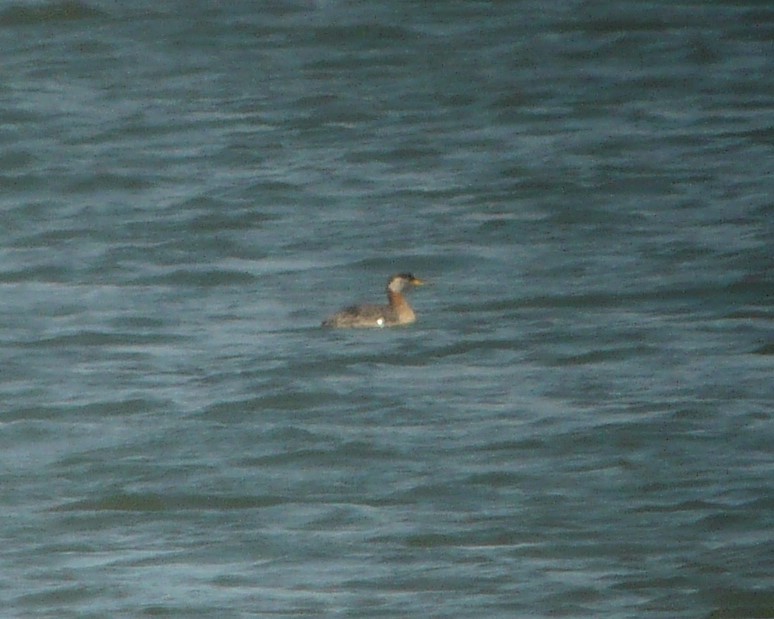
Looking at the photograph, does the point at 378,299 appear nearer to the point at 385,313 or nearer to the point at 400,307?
the point at 400,307

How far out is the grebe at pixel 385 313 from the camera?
549 inches

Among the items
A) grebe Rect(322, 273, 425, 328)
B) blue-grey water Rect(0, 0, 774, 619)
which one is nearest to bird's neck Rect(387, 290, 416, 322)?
grebe Rect(322, 273, 425, 328)

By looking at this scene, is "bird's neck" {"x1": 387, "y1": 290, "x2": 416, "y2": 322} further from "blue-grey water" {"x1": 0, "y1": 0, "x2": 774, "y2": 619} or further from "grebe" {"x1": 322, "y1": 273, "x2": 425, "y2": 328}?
"blue-grey water" {"x1": 0, "y1": 0, "x2": 774, "y2": 619}

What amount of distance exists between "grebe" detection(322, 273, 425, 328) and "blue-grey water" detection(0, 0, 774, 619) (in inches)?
4.4

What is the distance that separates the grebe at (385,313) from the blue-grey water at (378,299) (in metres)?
0.11

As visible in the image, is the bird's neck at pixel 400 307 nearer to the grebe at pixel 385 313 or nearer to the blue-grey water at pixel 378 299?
the grebe at pixel 385 313

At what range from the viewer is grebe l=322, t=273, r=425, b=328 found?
1394 centimetres

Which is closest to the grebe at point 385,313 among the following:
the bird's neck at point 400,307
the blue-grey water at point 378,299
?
the bird's neck at point 400,307

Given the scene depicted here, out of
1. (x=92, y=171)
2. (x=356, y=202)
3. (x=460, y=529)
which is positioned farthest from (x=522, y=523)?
(x=92, y=171)

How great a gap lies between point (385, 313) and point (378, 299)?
1060 mm

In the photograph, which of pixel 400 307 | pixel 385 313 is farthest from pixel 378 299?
pixel 385 313

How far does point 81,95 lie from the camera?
69.6 feet

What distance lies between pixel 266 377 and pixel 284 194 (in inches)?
193

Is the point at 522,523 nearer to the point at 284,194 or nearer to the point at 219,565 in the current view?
the point at 219,565
